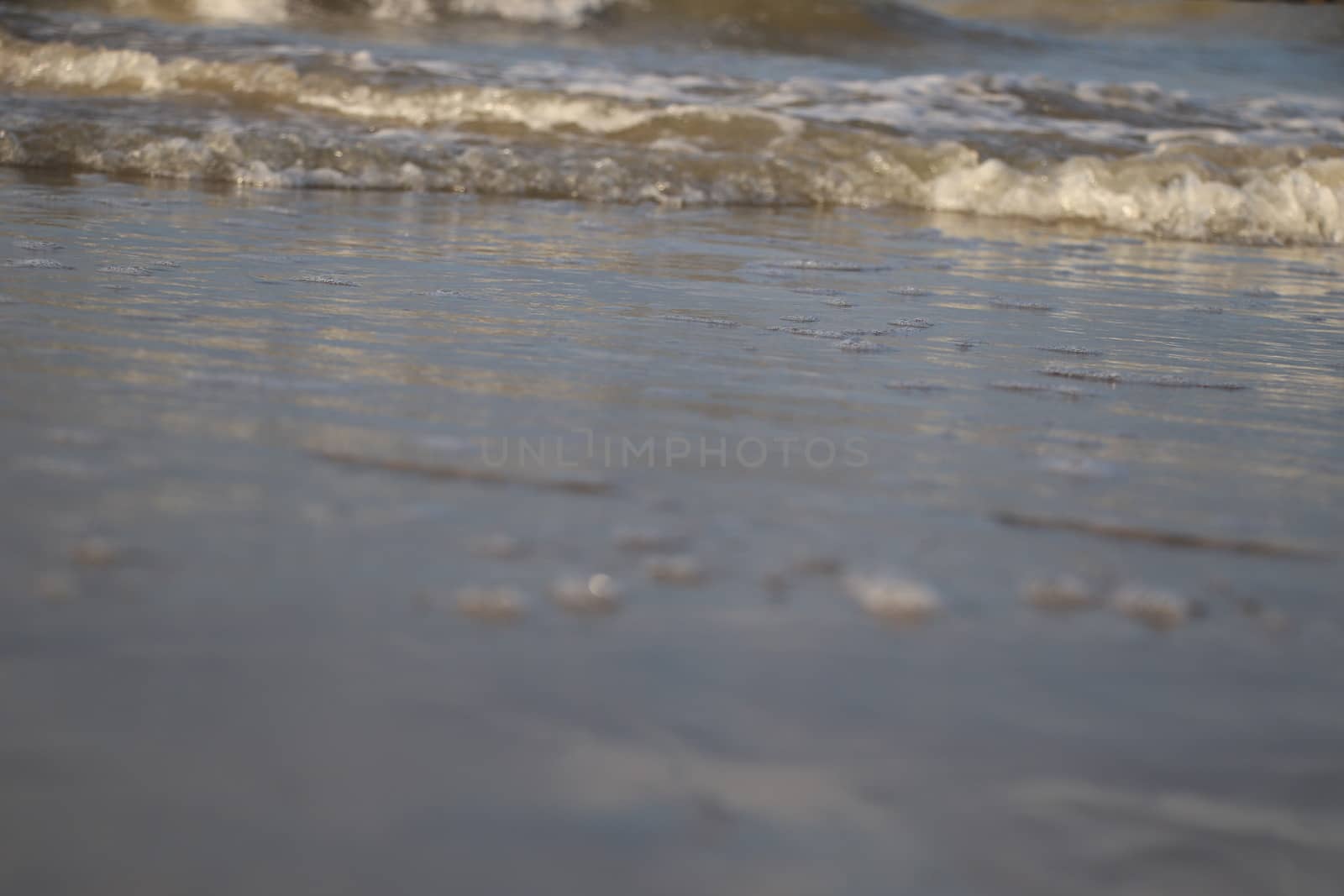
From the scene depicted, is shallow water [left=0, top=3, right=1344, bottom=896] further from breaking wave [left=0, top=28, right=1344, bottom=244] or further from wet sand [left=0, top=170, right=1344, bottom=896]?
breaking wave [left=0, top=28, right=1344, bottom=244]

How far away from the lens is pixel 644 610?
1117 millimetres

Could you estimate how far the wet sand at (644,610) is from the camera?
80cm

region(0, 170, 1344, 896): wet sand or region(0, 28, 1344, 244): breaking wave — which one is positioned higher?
region(0, 28, 1344, 244): breaking wave

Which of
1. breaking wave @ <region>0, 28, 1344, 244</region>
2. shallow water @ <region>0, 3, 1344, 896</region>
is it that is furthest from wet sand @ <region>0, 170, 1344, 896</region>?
breaking wave @ <region>0, 28, 1344, 244</region>

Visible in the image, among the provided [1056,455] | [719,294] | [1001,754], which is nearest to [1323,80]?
[719,294]

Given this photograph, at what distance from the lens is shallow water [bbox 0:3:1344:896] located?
810mm

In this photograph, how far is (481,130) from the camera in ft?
20.3

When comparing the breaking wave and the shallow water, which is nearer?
the shallow water

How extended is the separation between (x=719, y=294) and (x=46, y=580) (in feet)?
6.18

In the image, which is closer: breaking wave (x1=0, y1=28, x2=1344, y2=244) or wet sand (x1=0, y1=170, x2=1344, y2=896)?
wet sand (x1=0, y1=170, x2=1344, y2=896)

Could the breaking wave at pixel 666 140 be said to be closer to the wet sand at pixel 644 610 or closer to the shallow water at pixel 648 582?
the shallow water at pixel 648 582

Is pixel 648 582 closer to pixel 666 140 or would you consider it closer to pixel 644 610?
pixel 644 610

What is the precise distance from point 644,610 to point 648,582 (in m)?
0.06

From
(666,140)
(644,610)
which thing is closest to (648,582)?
(644,610)
